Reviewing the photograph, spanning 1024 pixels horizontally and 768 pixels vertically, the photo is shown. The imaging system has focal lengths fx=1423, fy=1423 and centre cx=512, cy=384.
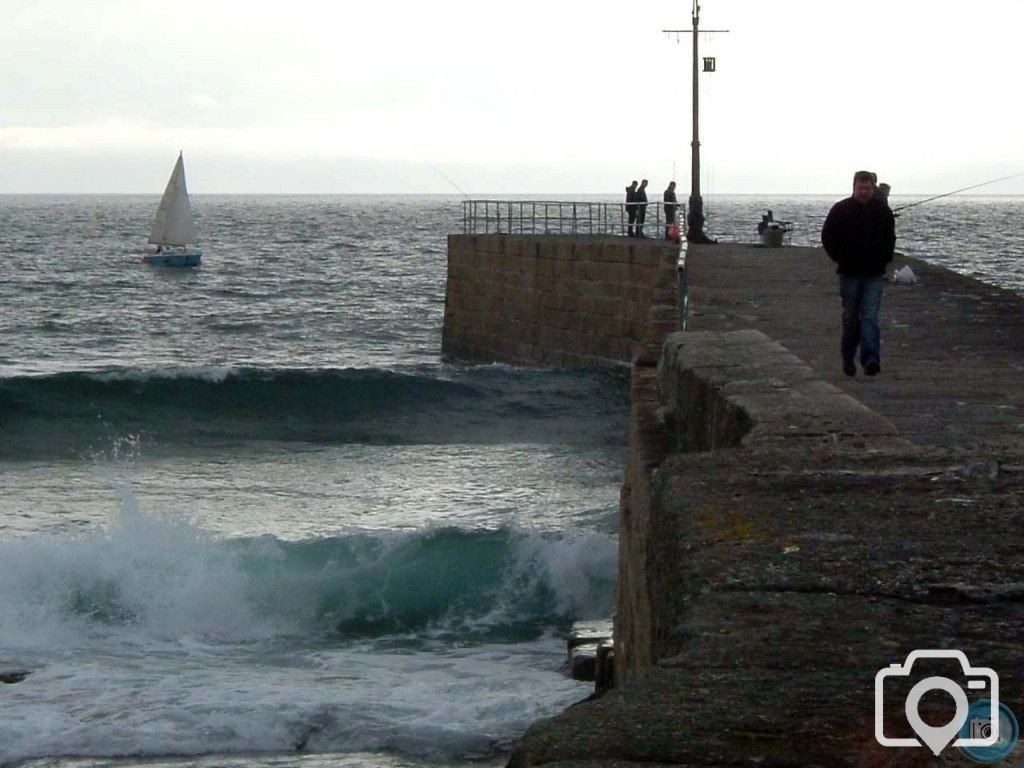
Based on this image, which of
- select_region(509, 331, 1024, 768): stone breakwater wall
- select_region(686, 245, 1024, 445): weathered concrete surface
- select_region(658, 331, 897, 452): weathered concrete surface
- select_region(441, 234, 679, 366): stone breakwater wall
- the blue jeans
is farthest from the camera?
select_region(441, 234, 679, 366): stone breakwater wall

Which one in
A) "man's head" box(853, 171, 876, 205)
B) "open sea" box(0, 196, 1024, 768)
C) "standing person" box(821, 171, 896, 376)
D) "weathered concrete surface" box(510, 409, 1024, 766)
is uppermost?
"man's head" box(853, 171, 876, 205)

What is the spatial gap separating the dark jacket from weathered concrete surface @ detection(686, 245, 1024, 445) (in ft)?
2.09

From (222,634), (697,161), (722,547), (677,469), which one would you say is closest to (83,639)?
(222,634)

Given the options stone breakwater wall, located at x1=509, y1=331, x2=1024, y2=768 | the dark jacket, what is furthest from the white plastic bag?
stone breakwater wall, located at x1=509, y1=331, x2=1024, y2=768

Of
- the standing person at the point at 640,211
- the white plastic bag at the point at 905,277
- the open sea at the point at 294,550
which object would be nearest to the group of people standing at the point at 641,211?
the standing person at the point at 640,211

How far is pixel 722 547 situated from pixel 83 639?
779 cm

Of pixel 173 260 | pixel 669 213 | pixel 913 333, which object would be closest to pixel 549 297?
pixel 669 213

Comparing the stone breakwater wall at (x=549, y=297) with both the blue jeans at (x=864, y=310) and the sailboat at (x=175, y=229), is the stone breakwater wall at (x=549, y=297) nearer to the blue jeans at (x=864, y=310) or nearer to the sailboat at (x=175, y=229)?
the blue jeans at (x=864, y=310)

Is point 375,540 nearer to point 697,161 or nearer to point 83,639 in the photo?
point 83,639

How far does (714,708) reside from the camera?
271cm

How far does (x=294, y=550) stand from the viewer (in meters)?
13.0

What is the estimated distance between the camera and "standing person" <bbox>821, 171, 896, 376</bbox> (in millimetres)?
7828

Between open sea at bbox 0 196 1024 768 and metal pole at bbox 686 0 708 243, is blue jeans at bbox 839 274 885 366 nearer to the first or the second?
open sea at bbox 0 196 1024 768

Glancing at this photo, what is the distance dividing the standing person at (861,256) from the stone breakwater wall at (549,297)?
14055 mm
